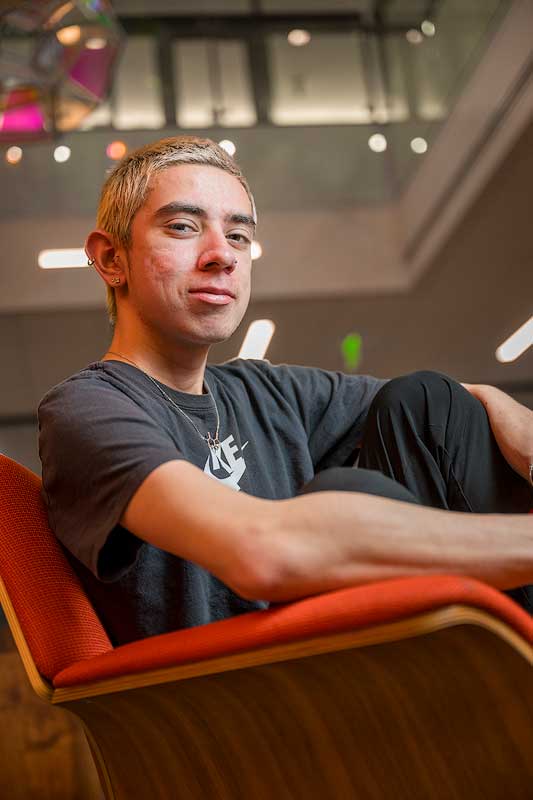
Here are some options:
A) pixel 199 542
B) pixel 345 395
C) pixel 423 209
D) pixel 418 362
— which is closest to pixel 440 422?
pixel 345 395

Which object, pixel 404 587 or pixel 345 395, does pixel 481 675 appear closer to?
pixel 404 587

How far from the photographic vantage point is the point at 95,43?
13.1 feet

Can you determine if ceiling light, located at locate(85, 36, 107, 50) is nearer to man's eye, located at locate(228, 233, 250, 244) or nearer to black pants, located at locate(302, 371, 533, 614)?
man's eye, located at locate(228, 233, 250, 244)

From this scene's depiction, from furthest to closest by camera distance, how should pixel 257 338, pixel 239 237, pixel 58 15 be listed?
pixel 257 338, pixel 58 15, pixel 239 237

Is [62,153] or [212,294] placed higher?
[62,153]

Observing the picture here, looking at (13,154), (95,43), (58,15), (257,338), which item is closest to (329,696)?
(58,15)

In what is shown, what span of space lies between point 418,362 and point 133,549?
18.7 ft

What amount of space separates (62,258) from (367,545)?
5157mm

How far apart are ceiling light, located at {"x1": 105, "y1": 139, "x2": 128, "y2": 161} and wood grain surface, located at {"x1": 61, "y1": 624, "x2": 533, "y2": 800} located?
→ 16.3ft

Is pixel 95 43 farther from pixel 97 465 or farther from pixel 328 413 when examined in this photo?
pixel 97 465

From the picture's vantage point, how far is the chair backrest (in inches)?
38.1

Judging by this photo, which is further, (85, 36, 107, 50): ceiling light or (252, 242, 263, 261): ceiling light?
(252, 242, 263, 261): ceiling light

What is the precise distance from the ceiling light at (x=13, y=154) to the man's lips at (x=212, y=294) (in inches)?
184

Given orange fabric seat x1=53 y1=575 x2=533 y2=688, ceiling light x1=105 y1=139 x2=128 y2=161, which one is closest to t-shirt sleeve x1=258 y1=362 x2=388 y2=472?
orange fabric seat x1=53 y1=575 x2=533 y2=688
